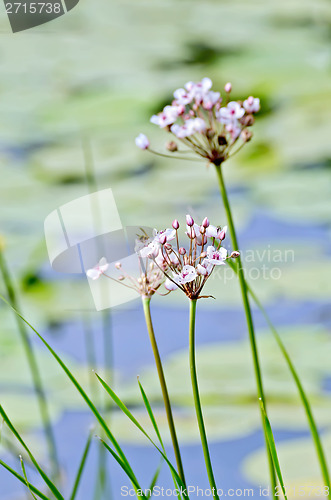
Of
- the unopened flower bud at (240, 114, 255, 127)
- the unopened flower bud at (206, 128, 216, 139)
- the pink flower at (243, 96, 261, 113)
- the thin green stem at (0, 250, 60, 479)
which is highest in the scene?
the pink flower at (243, 96, 261, 113)

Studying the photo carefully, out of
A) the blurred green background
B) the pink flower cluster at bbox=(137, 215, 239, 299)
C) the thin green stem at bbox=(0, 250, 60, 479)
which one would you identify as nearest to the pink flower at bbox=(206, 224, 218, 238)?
the pink flower cluster at bbox=(137, 215, 239, 299)

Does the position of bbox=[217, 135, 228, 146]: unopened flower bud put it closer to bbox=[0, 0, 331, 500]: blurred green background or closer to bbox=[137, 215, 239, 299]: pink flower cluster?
bbox=[137, 215, 239, 299]: pink flower cluster

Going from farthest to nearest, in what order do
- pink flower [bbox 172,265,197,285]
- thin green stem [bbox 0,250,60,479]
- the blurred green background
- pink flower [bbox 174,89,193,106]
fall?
the blurred green background → thin green stem [bbox 0,250,60,479] → pink flower [bbox 174,89,193,106] → pink flower [bbox 172,265,197,285]

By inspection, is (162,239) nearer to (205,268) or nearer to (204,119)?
(205,268)

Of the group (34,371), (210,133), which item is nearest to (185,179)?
(34,371)

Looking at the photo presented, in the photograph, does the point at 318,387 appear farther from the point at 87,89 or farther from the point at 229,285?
the point at 87,89

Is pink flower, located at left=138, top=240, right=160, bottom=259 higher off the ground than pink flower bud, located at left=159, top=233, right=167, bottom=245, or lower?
lower

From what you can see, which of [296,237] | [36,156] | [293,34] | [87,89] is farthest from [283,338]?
[293,34]
